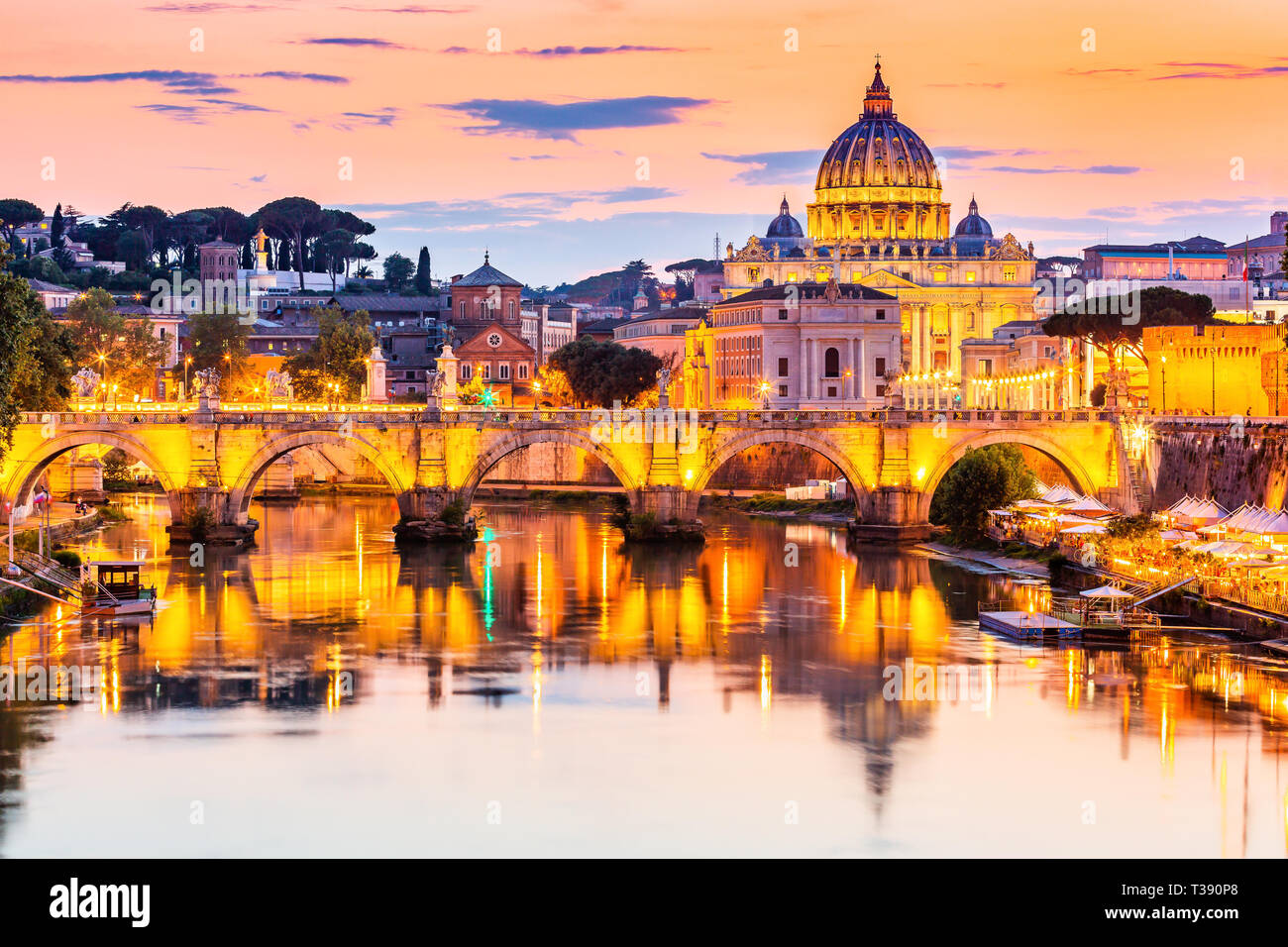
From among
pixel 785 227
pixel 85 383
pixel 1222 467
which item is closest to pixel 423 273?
pixel 785 227

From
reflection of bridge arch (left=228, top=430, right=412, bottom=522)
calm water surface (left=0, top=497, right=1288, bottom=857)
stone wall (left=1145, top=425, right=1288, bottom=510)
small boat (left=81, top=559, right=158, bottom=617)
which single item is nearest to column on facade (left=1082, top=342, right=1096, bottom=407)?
stone wall (left=1145, top=425, right=1288, bottom=510)

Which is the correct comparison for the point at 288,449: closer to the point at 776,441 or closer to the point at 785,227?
the point at 776,441

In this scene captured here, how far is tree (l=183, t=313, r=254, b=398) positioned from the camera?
14184cm

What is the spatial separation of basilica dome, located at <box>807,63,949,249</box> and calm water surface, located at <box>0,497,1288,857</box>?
11715cm

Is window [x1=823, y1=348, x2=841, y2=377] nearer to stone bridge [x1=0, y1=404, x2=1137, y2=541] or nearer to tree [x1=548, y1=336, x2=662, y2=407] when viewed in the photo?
tree [x1=548, y1=336, x2=662, y2=407]

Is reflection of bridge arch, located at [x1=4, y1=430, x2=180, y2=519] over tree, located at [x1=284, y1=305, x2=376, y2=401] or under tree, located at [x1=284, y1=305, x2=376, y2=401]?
under

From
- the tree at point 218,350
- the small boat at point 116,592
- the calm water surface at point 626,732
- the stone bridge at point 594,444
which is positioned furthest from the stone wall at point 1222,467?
the tree at point 218,350

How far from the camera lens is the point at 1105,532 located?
210 ft

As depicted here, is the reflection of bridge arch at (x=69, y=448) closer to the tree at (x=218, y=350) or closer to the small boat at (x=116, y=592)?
the small boat at (x=116, y=592)

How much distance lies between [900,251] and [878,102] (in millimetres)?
16940

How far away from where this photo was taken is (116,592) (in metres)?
57.2
